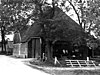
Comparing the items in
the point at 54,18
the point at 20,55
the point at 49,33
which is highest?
the point at 54,18

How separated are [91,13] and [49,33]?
10099 millimetres

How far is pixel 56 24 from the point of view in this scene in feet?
90.5

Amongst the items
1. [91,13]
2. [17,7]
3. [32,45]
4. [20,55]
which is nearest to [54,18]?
[17,7]

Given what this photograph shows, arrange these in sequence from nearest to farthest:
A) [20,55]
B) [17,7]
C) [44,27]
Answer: [17,7] < [44,27] < [20,55]

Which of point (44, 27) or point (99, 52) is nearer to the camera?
point (44, 27)

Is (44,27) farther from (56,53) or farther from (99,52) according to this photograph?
(99,52)

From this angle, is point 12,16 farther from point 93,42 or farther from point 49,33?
point 93,42

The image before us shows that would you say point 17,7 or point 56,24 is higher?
point 17,7

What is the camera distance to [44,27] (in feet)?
92.5

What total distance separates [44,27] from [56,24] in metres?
1.68

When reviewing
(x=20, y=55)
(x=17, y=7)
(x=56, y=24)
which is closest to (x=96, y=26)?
(x=56, y=24)

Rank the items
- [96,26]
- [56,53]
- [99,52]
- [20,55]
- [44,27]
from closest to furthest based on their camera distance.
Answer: [96,26]
[44,27]
[56,53]
[99,52]
[20,55]

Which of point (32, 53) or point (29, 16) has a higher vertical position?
point (29, 16)

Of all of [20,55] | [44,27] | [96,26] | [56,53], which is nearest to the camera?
[96,26]
